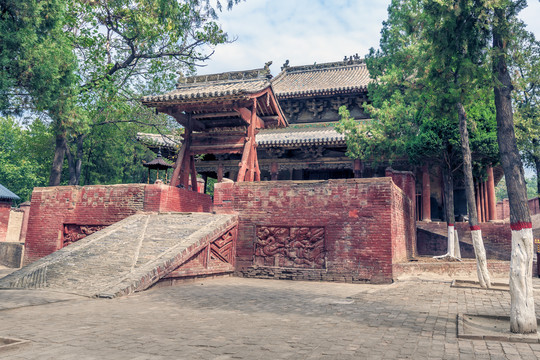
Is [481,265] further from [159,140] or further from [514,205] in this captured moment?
[159,140]

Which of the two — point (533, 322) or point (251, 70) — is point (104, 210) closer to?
point (251, 70)

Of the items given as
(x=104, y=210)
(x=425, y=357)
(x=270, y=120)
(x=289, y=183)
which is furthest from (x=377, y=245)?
(x=104, y=210)

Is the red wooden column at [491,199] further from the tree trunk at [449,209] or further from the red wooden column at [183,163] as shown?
the red wooden column at [183,163]

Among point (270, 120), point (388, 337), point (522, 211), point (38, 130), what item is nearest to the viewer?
point (388, 337)

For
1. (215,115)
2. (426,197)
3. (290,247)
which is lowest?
(290,247)

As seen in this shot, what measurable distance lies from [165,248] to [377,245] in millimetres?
4146

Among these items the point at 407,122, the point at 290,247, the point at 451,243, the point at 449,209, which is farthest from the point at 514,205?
the point at 407,122

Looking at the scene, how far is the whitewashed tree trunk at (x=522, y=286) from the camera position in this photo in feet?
12.6

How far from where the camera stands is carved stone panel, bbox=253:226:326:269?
26.9 feet

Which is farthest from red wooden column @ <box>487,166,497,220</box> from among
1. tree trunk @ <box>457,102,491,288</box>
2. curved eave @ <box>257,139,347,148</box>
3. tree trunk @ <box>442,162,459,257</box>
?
tree trunk @ <box>457,102,491,288</box>

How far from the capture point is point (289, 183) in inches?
341

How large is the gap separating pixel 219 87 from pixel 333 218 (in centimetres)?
574

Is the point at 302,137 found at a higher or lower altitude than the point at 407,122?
higher

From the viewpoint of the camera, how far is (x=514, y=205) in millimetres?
4262
